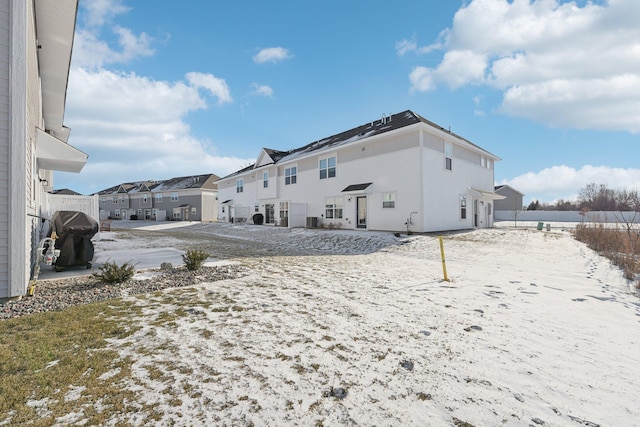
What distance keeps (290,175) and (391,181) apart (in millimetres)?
11070

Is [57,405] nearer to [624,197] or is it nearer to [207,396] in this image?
[207,396]

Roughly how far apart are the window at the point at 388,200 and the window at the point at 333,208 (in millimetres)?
3903

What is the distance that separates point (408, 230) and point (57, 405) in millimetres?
16759

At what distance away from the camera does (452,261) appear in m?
10.8

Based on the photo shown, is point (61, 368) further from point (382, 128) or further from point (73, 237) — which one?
point (382, 128)

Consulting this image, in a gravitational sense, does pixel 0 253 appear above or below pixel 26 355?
above

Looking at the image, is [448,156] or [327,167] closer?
[448,156]

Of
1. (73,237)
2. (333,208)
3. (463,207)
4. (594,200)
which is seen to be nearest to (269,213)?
(333,208)

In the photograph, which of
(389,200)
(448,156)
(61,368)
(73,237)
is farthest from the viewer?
(448,156)

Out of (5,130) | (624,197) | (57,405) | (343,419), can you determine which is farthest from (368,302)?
(624,197)

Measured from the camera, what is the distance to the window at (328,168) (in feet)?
73.9

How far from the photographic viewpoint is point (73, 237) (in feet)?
24.5

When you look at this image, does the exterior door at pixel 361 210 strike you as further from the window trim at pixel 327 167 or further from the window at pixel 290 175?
the window at pixel 290 175

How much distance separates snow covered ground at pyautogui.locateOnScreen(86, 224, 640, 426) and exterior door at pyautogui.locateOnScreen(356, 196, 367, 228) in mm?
13134
